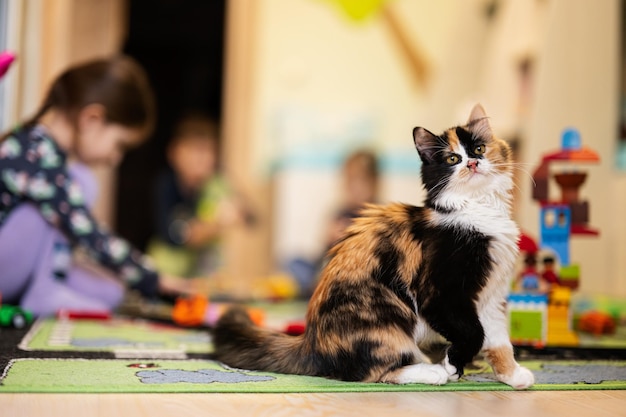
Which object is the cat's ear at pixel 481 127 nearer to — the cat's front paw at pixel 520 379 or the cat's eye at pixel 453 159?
the cat's eye at pixel 453 159

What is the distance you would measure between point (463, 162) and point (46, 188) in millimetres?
1303

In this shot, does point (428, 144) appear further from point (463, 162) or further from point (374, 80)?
point (374, 80)

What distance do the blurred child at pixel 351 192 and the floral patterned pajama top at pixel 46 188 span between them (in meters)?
1.63

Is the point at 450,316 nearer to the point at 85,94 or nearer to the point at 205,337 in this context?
→ the point at 205,337

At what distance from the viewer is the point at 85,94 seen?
7.01ft

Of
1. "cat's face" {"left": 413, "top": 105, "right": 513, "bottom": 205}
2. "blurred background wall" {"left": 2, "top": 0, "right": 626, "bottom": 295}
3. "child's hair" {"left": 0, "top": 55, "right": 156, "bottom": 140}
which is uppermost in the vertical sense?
"blurred background wall" {"left": 2, "top": 0, "right": 626, "bottom": 295}

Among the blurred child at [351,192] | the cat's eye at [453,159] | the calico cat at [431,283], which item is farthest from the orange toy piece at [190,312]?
the blurred child at [351,192]

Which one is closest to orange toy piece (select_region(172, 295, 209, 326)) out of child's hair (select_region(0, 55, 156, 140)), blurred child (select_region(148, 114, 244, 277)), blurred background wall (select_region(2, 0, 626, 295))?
child's hair (select_region(0, 55, 156, 140))

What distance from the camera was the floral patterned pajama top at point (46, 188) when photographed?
201 centimetres

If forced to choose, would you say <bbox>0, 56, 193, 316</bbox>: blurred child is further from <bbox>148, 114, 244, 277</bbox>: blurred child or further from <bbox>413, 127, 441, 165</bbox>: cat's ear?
<bbox>148, 114, 244, 277</bbox>: blurred child

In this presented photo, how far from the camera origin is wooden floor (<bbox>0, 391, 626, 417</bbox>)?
97 cm

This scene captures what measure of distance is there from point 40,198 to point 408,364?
1.29 metres

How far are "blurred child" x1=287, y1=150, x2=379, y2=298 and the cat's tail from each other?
2221mm

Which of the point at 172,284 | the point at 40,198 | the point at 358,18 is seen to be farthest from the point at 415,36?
the point at 40,198
